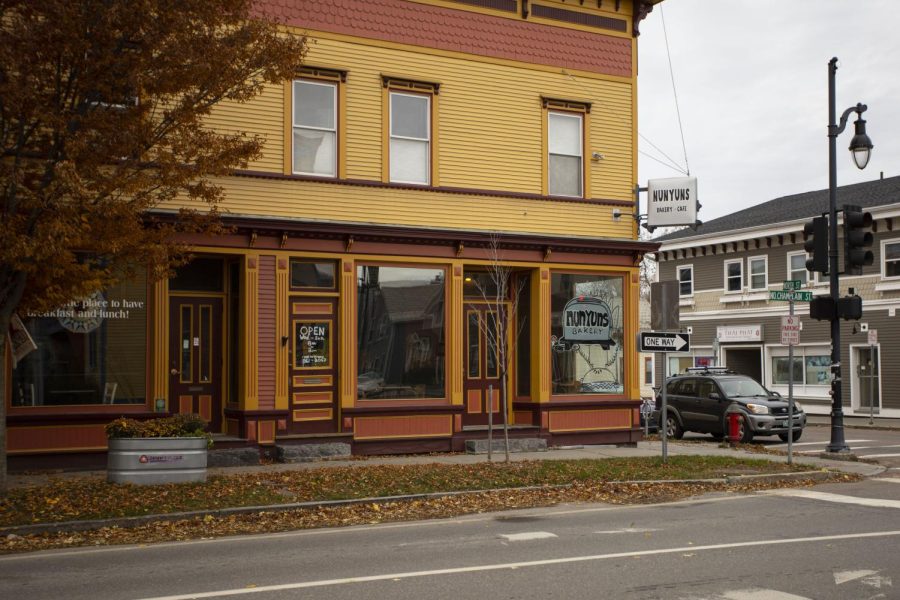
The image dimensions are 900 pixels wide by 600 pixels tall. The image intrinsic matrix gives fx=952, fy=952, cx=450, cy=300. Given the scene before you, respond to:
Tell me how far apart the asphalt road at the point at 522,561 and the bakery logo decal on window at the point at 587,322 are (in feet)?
25.6

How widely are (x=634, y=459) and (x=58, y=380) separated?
986 cm

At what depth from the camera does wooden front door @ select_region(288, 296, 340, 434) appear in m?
17.0

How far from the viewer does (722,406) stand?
78.1ft

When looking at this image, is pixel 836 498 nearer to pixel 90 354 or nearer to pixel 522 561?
pixel 522 561

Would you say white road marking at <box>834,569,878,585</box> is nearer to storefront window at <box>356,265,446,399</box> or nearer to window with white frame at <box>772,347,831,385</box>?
storefront window at <box>356,265,446,399</box>

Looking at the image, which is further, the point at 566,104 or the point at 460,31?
the point at 566,104

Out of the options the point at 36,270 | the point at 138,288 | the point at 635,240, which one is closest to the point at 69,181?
the point at 36,270

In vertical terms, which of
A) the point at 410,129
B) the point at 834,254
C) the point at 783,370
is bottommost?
the point at 783,370

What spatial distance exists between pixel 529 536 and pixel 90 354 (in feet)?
28.2

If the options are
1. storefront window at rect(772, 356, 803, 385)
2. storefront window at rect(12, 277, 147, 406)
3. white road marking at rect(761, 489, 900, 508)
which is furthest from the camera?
storefront window at rect(772, 356, 803, 385)

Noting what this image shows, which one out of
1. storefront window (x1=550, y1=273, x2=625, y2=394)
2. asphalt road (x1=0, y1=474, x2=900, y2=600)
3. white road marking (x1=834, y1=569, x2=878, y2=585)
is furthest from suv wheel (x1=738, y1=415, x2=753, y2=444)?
white road marking (x1=834, y1=569, x2=878, y2=585)

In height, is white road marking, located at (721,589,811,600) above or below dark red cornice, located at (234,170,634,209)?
below

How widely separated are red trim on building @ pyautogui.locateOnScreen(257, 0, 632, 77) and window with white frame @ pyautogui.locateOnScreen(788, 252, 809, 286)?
21809mm

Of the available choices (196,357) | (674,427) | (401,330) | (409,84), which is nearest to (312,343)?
(401,330)
